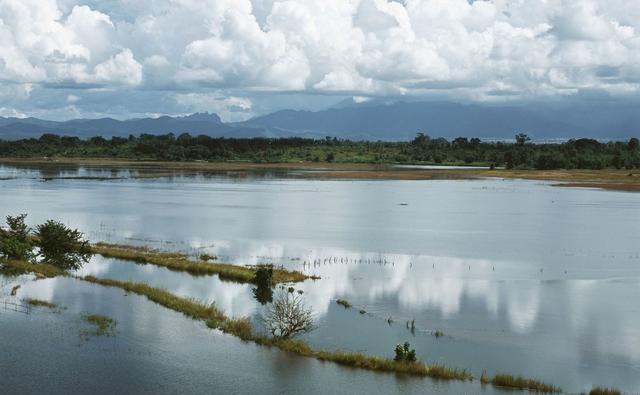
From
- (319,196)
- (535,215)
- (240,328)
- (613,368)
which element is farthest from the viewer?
(319,196)

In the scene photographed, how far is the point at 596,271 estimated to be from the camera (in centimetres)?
5303

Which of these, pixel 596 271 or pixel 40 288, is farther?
pixel 596 271

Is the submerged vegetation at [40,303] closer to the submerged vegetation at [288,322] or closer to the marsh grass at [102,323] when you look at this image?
the marsh grass at [102,323]

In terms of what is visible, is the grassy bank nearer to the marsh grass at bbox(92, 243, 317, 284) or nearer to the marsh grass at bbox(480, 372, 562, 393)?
the marsh grass at bbox(480, 372, 562, 393)

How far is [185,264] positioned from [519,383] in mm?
29918

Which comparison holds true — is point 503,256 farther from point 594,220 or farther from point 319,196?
point 319,196

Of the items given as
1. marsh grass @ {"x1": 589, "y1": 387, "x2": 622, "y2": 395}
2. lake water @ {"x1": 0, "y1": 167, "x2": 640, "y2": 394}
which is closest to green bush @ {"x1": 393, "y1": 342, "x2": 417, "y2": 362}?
lake water @ {"x1": 0, "y1": 167, "x2": 640, "y2": 394}

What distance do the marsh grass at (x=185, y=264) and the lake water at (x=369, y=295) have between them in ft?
4.52

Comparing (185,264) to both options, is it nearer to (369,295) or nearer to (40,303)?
(40,303)

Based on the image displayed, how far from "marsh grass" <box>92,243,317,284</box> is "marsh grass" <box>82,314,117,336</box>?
39.9 feet

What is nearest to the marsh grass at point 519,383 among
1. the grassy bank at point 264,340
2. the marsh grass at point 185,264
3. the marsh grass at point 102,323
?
the grassy bank at point 264,340

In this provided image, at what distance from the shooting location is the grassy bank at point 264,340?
94.7 feet

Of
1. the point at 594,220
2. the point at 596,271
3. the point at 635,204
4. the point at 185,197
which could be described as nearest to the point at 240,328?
the point at 596,271

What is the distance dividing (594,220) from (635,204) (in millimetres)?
27441
